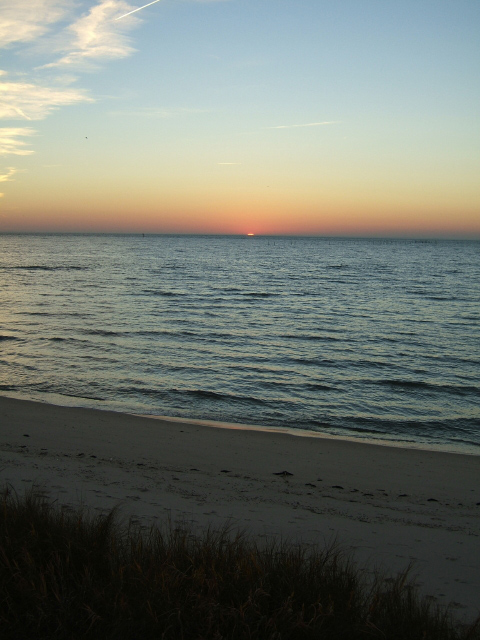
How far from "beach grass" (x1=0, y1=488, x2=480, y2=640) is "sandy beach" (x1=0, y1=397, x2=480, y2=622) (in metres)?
1.23

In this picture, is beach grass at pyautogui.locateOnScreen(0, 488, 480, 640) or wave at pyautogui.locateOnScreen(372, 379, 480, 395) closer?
beach grass at pyautogui.locateOnScreen(0, 488, 480, 640)

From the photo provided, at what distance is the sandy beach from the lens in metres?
5.53

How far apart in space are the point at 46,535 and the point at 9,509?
23.3 inches

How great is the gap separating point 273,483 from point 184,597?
13.7 feet

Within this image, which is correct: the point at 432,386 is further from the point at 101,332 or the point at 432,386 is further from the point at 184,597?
the point at 101,332

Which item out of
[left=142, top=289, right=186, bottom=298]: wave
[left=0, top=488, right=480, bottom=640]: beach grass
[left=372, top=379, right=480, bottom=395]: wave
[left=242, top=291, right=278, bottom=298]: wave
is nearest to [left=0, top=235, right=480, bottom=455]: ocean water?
Answer: [left=372, top=379, right=480, bottom=395]: wave

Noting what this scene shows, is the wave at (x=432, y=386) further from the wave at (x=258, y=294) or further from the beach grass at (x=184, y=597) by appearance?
the wave at (x=258, y=294)

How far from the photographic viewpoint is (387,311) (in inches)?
1189

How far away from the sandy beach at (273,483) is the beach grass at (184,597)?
4.03 ft

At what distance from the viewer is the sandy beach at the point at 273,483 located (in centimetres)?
553

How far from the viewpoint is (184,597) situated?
11.5ft

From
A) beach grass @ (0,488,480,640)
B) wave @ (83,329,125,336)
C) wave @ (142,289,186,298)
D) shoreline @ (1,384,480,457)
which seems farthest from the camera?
wave @ (142,289,186,298)

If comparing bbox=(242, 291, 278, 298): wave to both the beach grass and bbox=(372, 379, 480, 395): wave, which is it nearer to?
bbox=(372, 379, 480, 395): wave

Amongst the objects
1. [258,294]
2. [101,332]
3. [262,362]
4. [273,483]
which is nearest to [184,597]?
[273,483]
